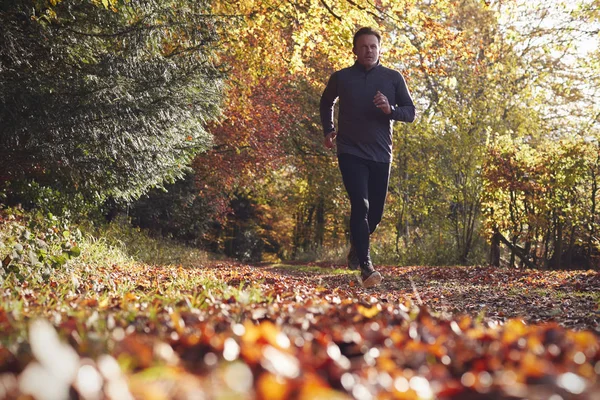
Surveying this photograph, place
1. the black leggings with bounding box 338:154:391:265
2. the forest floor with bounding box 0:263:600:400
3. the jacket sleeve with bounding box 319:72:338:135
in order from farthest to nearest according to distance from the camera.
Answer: the jacket sleeve with bounding box 319:72:338:135, the black leggings with bounding box 338:154:391:265, the forest floor with bounding box 0:263:600:400

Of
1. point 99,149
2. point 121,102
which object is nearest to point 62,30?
point 121,102

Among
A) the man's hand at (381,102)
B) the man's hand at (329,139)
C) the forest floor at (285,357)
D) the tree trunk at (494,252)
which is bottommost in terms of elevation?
the forest floor at (285,357)

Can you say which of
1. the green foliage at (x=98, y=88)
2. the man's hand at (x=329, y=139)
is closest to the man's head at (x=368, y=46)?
the man's hand at (x=329, y=139)

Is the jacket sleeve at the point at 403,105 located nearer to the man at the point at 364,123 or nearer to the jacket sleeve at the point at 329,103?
the man at the point at 364,123

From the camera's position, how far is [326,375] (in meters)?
1.59

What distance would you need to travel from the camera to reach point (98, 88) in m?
8.56

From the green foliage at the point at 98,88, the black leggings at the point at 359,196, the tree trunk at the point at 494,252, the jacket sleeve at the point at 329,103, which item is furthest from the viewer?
the tree trunk at the point at 494,252

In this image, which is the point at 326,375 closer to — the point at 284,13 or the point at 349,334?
the point at 349,334

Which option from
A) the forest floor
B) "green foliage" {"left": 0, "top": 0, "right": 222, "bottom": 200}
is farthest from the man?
"green foliage" {"left": 0, "top": 0, "right": 222, "bottom": 200}

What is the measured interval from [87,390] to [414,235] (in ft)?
63.0

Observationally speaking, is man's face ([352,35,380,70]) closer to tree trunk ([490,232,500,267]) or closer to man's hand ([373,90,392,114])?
man's hand ([373,90,392,114])

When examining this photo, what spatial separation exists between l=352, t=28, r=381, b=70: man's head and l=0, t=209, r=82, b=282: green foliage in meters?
3.85

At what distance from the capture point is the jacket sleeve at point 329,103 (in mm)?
6508

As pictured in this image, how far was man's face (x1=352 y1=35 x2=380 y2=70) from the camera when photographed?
6254 mm
